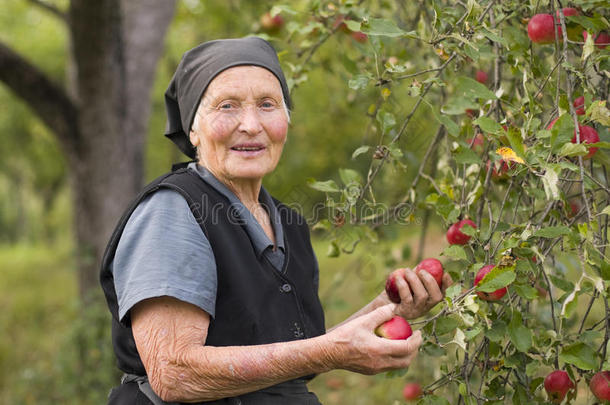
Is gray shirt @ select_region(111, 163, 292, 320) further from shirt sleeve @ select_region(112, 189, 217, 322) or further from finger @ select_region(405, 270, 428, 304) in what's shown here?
finger @ select_region(405, 270, 428, 304)

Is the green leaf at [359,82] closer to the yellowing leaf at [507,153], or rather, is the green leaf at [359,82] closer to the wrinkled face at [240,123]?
the wrinkled face at [240,123]

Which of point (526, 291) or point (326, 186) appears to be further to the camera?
point (326, 186)

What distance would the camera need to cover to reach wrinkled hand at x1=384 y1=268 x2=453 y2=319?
1.79m

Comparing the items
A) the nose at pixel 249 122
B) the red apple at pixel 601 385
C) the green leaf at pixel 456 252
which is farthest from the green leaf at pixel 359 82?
the red apple at pixel 601 385

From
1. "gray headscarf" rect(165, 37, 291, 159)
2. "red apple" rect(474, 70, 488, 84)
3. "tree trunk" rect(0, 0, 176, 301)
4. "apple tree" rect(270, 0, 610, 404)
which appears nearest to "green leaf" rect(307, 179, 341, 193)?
"apple tree" rect(270, 0, 610, 404)

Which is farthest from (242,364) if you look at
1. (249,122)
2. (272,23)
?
(272,23)

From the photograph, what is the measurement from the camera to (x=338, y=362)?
1.38 metres

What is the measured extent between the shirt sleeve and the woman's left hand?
583 millimetres

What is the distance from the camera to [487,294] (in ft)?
5.07

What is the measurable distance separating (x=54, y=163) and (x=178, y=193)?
17833mm

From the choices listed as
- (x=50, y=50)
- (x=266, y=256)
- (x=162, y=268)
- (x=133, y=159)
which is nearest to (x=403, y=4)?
(x=266, y=256)

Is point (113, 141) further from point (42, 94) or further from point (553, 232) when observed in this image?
point (553, 232)

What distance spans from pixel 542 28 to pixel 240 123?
2.68ft

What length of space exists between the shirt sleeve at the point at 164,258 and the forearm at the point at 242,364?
105mm
